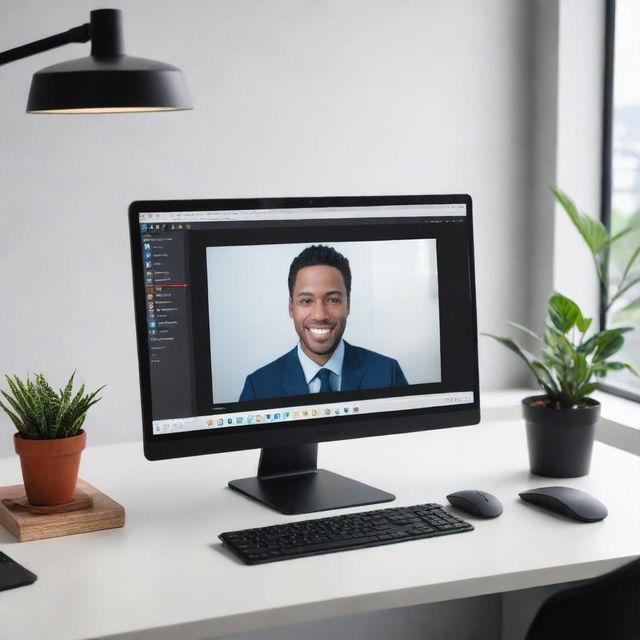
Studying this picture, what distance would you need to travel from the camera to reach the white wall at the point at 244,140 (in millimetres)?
Result: 2633

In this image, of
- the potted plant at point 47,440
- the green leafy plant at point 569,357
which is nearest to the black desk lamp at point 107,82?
the potted plant at point 47,440

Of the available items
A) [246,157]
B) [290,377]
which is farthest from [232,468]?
[246,157]

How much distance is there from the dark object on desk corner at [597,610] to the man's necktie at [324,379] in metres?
0.57

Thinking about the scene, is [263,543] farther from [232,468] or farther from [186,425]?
[232,468]

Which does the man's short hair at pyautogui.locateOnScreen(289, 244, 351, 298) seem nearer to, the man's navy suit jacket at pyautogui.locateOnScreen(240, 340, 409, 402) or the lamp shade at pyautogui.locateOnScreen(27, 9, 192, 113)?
the man's navy suit jacket at pyautogui.locateOnScreen(240, 340, 409, 402)

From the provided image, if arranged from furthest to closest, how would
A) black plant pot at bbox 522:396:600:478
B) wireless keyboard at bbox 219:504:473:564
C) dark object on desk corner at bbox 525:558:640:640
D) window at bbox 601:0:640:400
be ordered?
window at bbox 601:0:640:400
black plant pot at bbox 522:396:600:478
wireless keyboard at bbox 219:504:473:564
dark object on desk corner at bbox 525:558:640:640

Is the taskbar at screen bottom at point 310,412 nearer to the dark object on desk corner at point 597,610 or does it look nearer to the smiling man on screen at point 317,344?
the smiling man on screen at point 317,344

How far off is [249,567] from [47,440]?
403 mm

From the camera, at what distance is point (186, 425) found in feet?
5.07

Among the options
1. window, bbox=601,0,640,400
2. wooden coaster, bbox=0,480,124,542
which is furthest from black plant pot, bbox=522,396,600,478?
window, bbox=601,0,640,400

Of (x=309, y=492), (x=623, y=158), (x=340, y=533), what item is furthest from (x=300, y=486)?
(x=623, y=158)

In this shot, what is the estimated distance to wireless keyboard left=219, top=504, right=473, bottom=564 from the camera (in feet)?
4.44

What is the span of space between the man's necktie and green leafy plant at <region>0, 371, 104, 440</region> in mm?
379

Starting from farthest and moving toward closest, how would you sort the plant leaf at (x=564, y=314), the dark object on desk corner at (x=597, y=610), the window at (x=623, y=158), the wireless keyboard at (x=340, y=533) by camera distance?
the window at (x=623, y=158) < the plant leaf at (x=564, y=314) < the wireless keyboard at (x=340, y=533) < the dark object on desk corner at (x=597, y=610)
